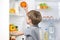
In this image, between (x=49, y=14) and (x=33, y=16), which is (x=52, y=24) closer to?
(x=49, y=14)

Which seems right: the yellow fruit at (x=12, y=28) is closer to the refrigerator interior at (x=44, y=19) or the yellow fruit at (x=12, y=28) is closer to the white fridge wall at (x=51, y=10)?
the refrigerator interior at (x=44, y=19)

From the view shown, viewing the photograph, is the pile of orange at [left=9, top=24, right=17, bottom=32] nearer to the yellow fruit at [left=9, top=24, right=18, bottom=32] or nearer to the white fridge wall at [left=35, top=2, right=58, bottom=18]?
the yellow fruit at [left=9, top=24, right=18, bottom=32]

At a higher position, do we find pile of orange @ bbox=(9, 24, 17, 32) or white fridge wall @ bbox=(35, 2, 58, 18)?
white fridge wall @ bbox=(35, 2, 58, 18)

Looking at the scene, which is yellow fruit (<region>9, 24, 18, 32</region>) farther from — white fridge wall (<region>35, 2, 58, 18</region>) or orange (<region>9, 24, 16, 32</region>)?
white fridge wall (<region>35, 2, 58, 18</region>)

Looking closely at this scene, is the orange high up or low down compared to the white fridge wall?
down

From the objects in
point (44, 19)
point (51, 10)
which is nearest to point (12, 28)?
point (44, 19)

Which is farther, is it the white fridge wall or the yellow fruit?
the white fridge wall

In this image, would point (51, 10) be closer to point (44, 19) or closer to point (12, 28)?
point (44, 19)

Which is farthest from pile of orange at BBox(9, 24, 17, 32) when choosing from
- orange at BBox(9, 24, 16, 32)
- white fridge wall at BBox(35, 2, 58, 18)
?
white fridge wall at BBox(35, 2, 58, 18)

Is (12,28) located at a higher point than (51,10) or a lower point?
lower

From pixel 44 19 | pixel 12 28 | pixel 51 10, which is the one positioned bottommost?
pixel 12 28

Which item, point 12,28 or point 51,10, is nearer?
point 12,28
